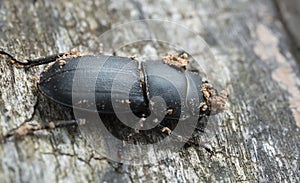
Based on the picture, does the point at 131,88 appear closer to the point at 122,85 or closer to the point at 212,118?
the point at 122,85

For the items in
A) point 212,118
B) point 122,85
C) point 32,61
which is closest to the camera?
point 122,85

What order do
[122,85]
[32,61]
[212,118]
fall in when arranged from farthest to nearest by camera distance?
1. [212,118]
2. [32,61]
3. [122,85]

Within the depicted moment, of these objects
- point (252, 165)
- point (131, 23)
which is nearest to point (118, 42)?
point (131, 23)

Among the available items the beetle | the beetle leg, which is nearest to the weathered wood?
the beetle leg

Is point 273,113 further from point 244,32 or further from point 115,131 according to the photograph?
point 115,131

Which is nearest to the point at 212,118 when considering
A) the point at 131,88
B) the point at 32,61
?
the point at 131,88

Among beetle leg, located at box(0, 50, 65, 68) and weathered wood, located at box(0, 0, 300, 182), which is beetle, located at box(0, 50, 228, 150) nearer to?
beetle leg, located at box(0, 50, 65, 68)
